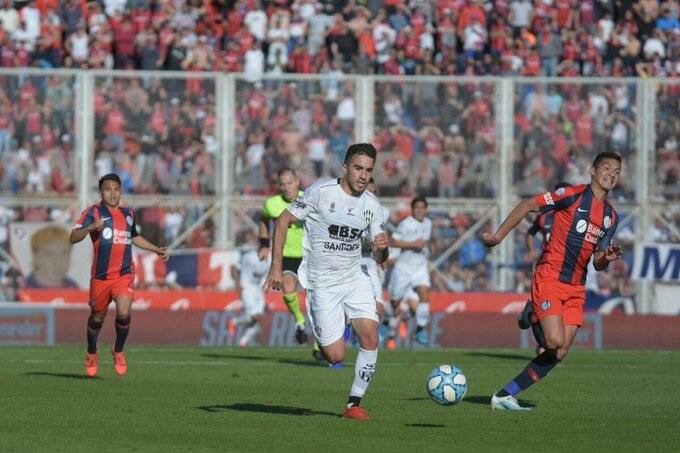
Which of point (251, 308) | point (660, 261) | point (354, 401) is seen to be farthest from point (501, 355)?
point (354, 401)

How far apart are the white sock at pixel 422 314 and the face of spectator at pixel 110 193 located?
9.09 m

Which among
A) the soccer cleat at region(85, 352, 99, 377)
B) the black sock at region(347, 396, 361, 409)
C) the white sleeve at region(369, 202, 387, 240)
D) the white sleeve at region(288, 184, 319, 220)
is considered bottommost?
the soccer cleat at region(85, 352, 99, 377)

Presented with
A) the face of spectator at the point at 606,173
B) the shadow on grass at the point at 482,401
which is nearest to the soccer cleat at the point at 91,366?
the shadow on grass at the point at 482,401

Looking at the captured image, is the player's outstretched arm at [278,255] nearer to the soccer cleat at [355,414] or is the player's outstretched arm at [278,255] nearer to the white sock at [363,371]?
the white sock at [363,371]

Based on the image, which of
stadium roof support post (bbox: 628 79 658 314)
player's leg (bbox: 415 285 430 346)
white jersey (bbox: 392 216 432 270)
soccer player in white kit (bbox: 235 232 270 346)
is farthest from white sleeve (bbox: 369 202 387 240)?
stadium roof support post (bbox: 628 79 658 314)

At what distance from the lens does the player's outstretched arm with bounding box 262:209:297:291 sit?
39.4 ft

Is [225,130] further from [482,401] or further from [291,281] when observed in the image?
[482,401]

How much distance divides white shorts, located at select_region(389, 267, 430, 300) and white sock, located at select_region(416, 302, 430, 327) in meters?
0.34

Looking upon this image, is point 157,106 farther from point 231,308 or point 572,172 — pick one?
point 572,172

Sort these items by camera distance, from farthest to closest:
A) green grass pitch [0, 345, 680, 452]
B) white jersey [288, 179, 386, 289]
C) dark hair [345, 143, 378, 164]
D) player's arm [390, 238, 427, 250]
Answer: player's arm [390, 238, 427, 250], white jersey [288, 179, 386, 289], dark hair [345, 143, 378, 164], green grass pitch [0, 345, 680, 452]

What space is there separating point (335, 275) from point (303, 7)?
67.9 ft

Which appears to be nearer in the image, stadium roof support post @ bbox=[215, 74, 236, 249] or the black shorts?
the black shorts

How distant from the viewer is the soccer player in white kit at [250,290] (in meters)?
25.7

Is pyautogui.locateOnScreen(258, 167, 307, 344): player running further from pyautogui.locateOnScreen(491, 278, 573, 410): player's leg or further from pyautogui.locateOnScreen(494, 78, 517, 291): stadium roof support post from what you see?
pyautogui.locateOnScreen(494, 78, 517, 291): stadium roof support post
